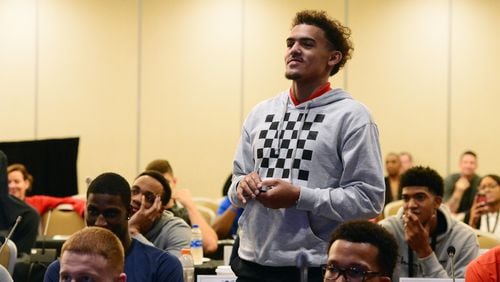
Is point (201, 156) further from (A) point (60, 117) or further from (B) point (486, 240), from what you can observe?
(B) point (486, 240)

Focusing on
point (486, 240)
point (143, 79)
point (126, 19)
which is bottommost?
point (486, 240)

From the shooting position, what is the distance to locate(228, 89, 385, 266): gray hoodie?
2984 millimetres

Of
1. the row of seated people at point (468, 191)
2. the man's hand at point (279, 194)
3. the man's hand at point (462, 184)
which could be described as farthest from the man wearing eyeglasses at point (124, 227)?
the man's hand at point (462, 184)

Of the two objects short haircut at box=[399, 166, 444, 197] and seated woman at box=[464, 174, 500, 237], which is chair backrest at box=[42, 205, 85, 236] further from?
short haircut at box=[399, 166, 444, 197]

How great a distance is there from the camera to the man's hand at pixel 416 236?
168 inches

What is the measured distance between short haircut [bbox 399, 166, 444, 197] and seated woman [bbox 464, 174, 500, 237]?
2.58 m

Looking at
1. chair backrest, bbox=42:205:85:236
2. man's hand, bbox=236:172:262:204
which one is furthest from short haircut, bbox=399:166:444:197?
chair backrest, bbox=42:205:85:236

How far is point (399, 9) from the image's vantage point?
1086cm

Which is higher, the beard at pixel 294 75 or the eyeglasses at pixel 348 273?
the beard at pixel 294 75

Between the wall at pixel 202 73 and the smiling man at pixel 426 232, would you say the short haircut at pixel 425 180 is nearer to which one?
the smiling man at pixel 426 232

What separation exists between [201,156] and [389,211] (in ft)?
14.4

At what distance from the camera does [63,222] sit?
286 inches

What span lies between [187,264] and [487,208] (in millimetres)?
3599

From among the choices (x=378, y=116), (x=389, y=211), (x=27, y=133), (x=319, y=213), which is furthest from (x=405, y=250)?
(x=27, y=133)
